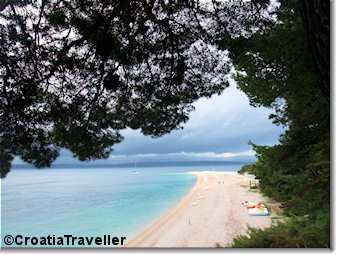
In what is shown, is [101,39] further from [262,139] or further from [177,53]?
[262,139]

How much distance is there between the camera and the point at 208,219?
252cm

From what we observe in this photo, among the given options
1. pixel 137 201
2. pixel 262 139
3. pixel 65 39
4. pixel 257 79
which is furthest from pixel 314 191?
pixel 65 39

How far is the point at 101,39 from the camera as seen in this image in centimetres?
264

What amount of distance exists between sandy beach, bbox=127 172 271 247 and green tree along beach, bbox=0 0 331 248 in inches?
3.7

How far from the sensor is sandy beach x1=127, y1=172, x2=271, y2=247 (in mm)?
2445

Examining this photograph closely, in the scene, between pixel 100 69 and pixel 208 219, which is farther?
pixel 100 69

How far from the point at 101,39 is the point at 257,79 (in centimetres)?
97

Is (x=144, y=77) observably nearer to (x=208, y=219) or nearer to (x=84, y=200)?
(x=84, y=200)

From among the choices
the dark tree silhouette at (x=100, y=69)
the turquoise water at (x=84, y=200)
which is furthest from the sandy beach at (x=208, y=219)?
the dark tree silhouette at (x=100, y=69)

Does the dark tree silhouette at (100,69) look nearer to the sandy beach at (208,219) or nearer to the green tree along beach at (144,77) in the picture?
the green tree along beach at (144,77)

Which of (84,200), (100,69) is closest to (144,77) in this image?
(100,69)

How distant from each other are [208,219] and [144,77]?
3.00 ft

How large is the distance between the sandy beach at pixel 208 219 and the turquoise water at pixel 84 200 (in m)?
0.07

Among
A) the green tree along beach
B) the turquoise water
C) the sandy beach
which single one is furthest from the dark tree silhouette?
the sandy beach
